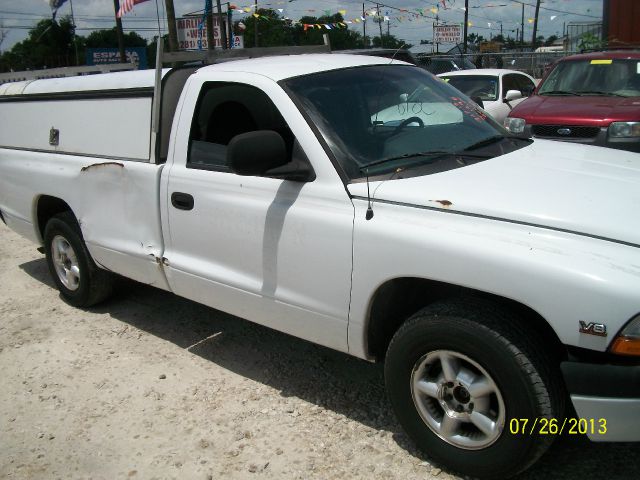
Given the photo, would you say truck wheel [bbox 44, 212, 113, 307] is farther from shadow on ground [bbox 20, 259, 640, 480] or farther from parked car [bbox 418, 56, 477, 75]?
parked car [bbox 418, 56, 477, 75]

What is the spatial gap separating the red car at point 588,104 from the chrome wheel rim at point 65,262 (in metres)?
5.29

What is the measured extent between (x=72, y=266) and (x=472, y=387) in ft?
11.6

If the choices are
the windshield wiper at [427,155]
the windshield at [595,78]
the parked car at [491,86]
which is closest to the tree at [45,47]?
the parked car at [491,86]

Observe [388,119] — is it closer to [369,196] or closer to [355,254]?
[369,196]

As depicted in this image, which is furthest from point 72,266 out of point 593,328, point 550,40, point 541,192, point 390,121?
point 550,40

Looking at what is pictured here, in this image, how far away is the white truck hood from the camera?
241 cm

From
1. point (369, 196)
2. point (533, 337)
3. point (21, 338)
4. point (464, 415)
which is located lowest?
point (21, 338)

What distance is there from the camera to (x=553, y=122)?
7.53 meters

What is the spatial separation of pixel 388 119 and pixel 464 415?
62.1 inches

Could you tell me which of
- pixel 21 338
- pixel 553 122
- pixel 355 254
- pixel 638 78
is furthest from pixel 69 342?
pixel 638 78

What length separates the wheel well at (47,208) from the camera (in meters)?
4.88

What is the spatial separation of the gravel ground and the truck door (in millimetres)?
486

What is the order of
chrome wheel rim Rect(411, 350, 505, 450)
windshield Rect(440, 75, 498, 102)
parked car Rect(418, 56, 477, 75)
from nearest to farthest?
chrome wheel rim Rect(411, 350, 505, 450) < windshield Rect(440, 75, 498, 102) < parked car Rect(418, 56, 477, 75)

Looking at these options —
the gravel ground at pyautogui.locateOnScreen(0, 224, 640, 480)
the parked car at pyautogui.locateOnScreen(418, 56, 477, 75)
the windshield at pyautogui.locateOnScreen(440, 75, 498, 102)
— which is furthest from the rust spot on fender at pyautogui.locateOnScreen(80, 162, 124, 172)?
the parked car at pyautogui.locateOnScreen(418, 56, 477, 75)
